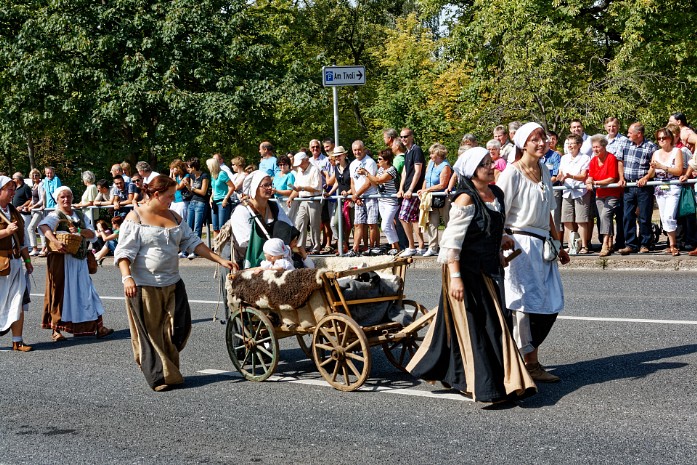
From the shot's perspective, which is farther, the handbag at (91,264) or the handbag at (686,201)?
the handbag at (686,201)

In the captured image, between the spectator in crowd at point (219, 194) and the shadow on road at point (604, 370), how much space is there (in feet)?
38.4

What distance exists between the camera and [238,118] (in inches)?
1355

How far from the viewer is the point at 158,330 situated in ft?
29.4

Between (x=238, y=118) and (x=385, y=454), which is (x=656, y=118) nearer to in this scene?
(x=238, y=118)

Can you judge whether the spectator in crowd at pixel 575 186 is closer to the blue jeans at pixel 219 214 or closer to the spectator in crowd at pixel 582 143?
the spectator in crowd at pixel 582 143

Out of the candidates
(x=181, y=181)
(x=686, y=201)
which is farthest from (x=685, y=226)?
(x=181, y=181)

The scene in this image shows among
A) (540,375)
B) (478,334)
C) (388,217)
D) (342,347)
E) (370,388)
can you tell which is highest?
(388,217)

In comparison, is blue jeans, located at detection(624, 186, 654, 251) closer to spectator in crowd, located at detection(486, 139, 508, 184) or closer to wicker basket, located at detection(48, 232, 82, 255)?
spectator in crowd, located at detection(486, 139, 508, 184)

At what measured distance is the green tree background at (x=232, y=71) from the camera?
2966 centimetres

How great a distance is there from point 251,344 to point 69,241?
4.26 m

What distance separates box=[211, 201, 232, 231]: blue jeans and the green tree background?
39.4ft

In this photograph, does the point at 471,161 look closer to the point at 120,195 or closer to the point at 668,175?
the point at 668,175

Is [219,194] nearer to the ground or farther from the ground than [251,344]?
farther from the ground

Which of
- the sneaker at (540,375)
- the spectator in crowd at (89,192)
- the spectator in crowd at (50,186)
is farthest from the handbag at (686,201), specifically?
the spectator in crowd at (50,186)
